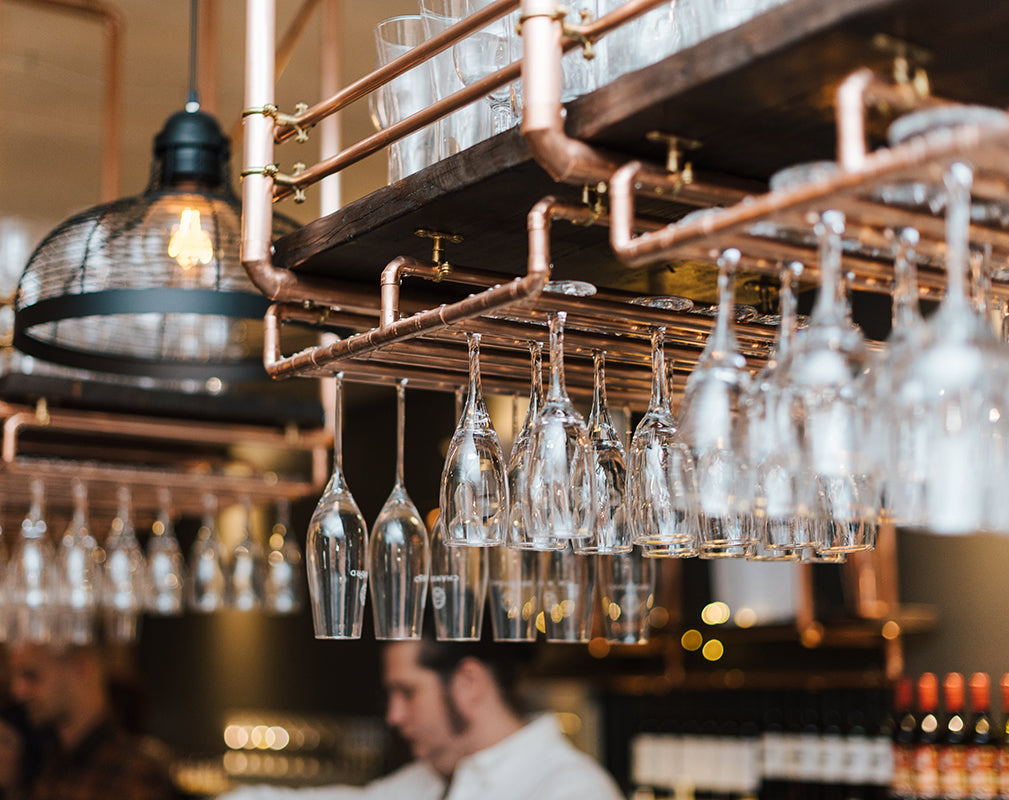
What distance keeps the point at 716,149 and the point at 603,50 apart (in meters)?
0.18

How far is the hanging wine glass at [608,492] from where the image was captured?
135cm

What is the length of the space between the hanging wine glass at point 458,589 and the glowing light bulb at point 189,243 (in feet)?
1.76

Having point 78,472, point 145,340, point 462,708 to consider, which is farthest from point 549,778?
point 145,340

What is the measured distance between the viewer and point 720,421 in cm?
102

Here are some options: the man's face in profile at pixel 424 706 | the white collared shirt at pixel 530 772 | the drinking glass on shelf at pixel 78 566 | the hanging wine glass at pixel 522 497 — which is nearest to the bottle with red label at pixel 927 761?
the white collared shirt at pixel 530 772

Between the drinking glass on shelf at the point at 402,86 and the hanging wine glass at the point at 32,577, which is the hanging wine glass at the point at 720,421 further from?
the hanging wine glass at the point at 32,577

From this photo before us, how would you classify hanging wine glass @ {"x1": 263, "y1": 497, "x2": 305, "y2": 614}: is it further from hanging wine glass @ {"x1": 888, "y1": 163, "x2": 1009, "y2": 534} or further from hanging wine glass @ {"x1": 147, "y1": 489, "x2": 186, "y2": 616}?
hanging wine glass @ {"x1": 888, "y1": 163, "x2": 1009, "y2": 534}

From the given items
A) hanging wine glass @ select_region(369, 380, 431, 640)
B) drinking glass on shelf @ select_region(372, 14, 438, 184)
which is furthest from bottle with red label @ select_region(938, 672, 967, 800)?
drinking glass on shelf @ select_region(372, 14, 438, 184)

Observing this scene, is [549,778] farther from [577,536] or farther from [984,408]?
[984,408]

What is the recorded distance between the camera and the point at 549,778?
10.0 feet

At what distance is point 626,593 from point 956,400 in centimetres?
90

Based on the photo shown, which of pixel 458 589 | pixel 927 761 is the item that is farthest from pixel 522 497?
pixel 927 761

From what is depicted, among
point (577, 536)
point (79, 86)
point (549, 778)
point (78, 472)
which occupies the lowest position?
point (549, 778)

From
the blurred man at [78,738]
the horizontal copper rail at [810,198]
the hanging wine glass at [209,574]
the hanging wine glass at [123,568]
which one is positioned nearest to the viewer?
the horizontal copper rail at [810,198]
